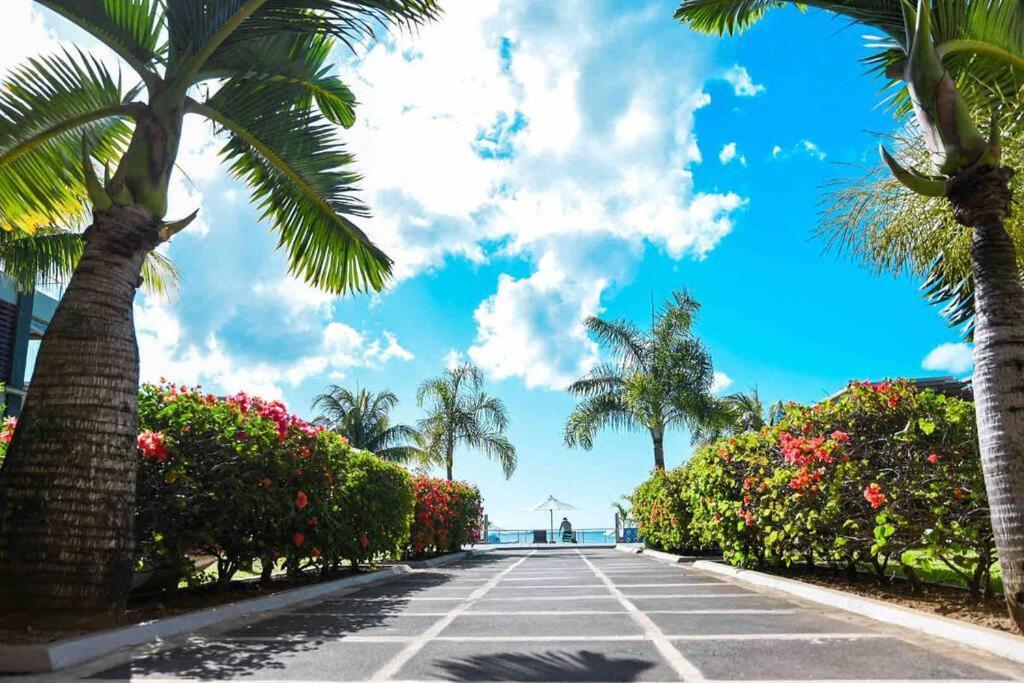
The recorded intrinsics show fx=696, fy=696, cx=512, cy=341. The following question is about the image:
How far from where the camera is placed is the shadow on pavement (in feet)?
14.3

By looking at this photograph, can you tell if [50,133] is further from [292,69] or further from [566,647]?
[566,647]

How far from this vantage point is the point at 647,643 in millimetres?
5500

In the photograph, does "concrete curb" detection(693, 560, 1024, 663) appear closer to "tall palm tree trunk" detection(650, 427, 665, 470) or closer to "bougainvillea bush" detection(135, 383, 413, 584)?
"bougainvillea bush" detection(135, 383, 413, 584)

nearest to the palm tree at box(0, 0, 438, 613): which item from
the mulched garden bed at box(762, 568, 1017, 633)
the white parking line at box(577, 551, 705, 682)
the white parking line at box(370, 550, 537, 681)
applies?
the white parking line at box(370, 550, 537, 681)

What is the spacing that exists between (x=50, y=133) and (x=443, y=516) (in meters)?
15.6

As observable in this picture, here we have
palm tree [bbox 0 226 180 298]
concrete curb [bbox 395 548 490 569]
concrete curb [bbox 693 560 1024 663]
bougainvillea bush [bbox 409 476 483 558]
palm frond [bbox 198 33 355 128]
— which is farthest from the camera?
bougainvillea bush [bbox 409 476 483 558]

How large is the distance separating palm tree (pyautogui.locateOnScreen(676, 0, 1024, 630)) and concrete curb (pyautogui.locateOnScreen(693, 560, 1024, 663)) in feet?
1.09

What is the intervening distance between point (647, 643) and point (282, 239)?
6.95 meters

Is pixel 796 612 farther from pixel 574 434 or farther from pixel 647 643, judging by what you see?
pixel 574 434

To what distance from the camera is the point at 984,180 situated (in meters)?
5.65

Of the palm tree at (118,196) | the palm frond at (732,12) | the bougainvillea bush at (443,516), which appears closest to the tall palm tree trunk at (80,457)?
the palm tree at (118,196)

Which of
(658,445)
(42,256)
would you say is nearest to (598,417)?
(658,445)

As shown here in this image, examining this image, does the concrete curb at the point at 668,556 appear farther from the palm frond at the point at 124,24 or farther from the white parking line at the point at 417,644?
the palm frond at the point at 124,24

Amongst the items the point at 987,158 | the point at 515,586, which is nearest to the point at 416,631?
the point at 515,586
